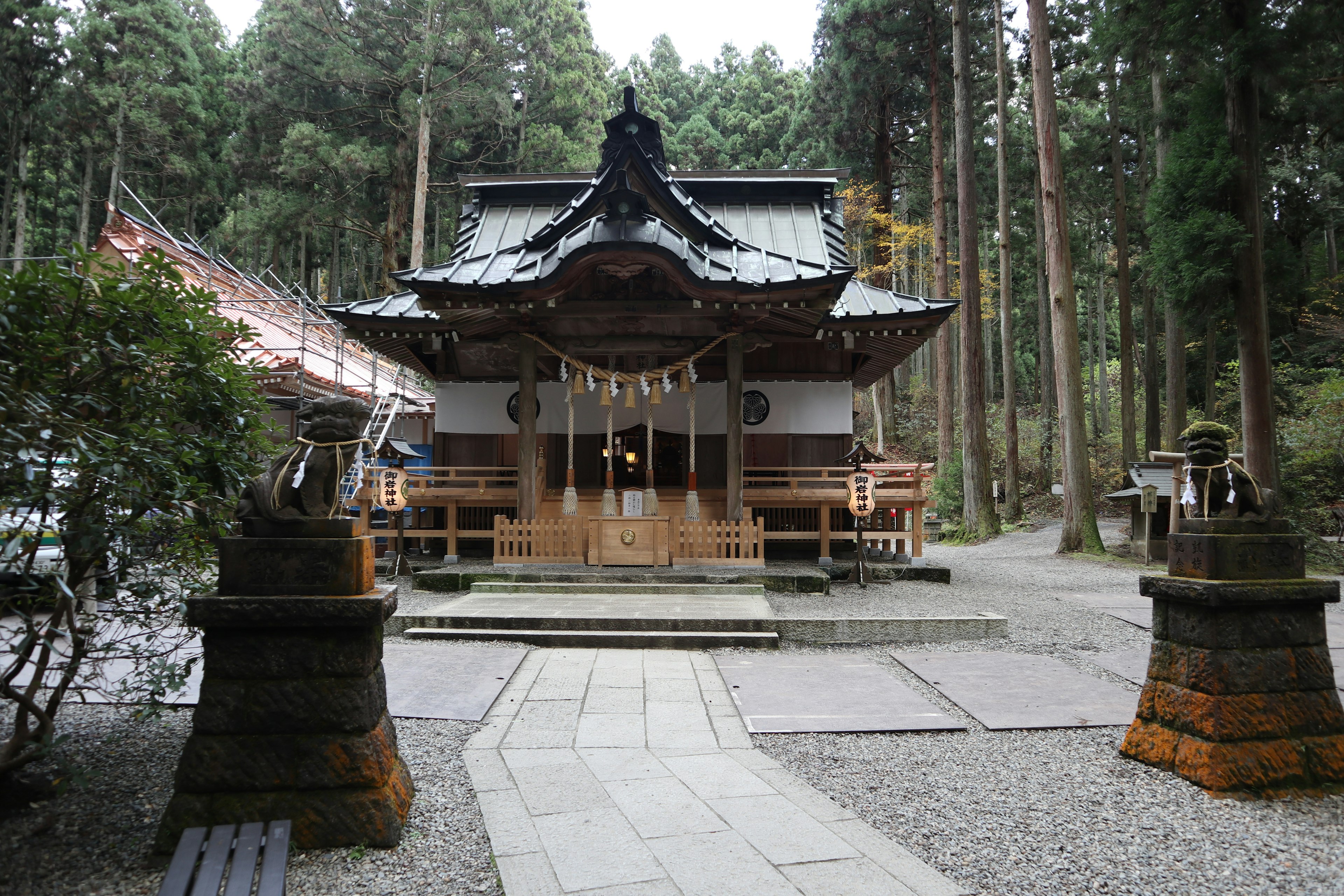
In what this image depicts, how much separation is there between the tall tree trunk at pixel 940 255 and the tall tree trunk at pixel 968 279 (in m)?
4.19

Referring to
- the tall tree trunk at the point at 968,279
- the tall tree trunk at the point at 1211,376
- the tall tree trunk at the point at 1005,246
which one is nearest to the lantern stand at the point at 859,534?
the tall tree trunk at the point at 968,279

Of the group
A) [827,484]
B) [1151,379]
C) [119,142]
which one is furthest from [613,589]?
[119,142]

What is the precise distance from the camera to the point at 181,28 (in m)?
24.0

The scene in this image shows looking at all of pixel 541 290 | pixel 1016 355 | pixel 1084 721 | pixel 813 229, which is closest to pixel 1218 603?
pixel 1084 721

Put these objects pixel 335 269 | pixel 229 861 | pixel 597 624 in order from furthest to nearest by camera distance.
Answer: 1. pixel 335 269
2. pixel 597 624
3. pixel 229 861

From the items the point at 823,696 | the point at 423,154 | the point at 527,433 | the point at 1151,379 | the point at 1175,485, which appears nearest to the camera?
the point at 823,696

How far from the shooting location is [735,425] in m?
10.2

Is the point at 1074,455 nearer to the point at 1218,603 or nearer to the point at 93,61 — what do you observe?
the point at 1218,603

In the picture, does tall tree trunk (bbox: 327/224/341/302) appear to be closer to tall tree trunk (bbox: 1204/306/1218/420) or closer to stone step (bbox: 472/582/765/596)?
stone step (bbox: 472/582/765/596)

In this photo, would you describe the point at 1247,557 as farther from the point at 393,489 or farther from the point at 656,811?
the point at 393,489

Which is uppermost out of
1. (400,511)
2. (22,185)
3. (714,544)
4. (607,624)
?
(22,185)

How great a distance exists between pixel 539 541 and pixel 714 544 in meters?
2.43

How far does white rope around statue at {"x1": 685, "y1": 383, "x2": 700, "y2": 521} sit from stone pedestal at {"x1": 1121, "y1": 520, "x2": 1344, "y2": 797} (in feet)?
20.7

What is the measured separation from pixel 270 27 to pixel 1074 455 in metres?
26.6
